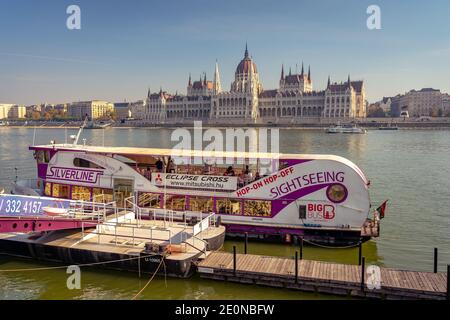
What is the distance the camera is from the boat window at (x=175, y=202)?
71.7ft

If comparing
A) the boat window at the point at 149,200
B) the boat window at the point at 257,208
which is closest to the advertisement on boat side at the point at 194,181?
the boat window at the point at 149,200

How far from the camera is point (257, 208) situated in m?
20.6

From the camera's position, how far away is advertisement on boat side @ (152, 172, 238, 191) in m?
21.0

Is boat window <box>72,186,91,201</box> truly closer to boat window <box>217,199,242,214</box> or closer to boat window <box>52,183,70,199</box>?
boat window <box>52,183,70,199</box>

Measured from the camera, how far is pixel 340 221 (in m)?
19.5

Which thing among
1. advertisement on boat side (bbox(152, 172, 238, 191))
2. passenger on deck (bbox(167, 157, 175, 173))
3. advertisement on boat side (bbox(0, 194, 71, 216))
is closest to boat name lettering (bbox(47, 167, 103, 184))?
advertisement on boat side (bbox(152, 172, 238, 191))

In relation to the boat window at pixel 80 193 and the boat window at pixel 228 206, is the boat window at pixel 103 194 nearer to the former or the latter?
the boat window at pixel 80 193

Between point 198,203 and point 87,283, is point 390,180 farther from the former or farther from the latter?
point 87,283

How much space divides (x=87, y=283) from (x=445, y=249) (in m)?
17.4

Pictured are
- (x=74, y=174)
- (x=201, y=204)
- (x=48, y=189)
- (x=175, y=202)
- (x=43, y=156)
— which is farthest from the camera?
(x=43, y=156)

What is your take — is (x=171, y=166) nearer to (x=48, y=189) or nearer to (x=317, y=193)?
(x=48, y=189)

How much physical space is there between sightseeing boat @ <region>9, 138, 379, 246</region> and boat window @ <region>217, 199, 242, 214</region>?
0.05 meters

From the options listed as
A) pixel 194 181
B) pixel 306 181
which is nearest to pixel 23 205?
pixel 194 181

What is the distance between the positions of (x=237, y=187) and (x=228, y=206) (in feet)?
3.60
